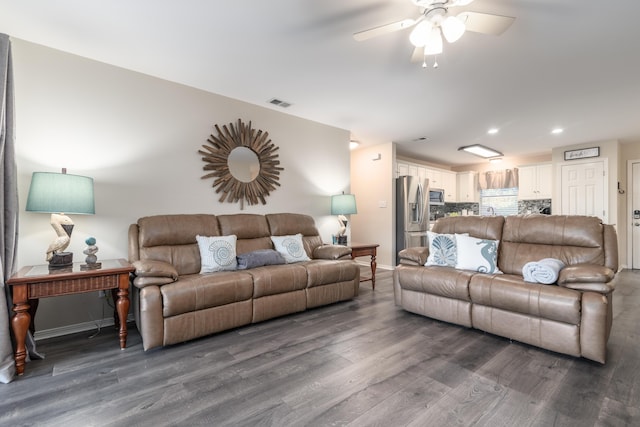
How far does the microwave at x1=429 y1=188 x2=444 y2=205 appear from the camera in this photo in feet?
21.2

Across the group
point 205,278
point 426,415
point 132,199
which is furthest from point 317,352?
point 132,199

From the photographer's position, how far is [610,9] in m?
2.01

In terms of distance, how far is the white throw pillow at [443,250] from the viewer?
9.80 ft

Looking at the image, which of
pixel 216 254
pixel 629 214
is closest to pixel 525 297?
pixel 216 254

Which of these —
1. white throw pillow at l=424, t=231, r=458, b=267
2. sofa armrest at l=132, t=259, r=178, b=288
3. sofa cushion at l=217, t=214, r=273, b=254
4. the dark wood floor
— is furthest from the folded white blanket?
sofa armrest at l=132, t=259, r=178, b=288

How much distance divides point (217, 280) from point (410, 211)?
13.2 ft

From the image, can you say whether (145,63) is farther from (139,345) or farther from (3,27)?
(139,345)

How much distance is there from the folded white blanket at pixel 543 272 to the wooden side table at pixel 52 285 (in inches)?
124

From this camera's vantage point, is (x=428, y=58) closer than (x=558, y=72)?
Yes

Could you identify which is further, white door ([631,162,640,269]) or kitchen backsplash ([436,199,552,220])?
kitchen backsplash ([436,199,552,220])

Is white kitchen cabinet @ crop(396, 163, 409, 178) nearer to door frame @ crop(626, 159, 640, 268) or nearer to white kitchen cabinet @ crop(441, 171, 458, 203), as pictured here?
white kitchen cabinet @ crop(441, 171, 458, 203)

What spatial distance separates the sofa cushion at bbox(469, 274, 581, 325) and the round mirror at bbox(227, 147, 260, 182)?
9.07ft

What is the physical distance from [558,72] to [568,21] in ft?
3.03

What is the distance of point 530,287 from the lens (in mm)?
2322
